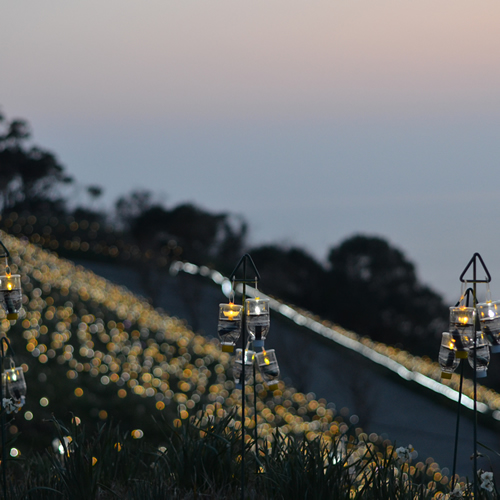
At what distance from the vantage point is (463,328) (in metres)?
2.68

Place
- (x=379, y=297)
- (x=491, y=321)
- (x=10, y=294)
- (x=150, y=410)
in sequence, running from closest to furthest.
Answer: (x=491, y=321) → (x=10, y=294) → (x=150, y=410) → (x=379, y=297)

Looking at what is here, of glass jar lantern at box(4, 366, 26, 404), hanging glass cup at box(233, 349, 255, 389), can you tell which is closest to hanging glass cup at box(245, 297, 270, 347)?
hanging glass cup at box(233, 349, 255, 389)

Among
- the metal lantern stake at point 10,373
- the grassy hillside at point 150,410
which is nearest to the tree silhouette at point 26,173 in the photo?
the grassy hillside at point 150,410

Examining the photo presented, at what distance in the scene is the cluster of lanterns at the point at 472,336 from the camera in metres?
2.63

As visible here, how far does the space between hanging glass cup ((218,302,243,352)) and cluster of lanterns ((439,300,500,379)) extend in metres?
1.00

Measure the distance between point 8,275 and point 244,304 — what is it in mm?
1187

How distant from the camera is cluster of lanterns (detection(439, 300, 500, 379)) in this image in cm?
263

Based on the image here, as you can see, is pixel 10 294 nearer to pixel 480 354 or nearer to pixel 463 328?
pixel 463 328

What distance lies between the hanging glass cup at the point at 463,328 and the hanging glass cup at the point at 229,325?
1.01 meters

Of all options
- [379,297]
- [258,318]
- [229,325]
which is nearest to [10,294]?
[229,325]

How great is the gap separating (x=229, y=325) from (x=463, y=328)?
1.08 meters

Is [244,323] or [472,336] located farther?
[244,323]

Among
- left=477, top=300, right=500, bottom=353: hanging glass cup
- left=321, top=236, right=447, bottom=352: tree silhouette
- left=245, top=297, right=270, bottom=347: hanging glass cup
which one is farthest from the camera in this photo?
left=321, top=236, right=447, bottom=352: tree silhouette

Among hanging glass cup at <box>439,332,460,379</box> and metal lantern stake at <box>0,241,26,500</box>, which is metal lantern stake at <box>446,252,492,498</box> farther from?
metal lantern stake at <box>0,241,26,500</box>
